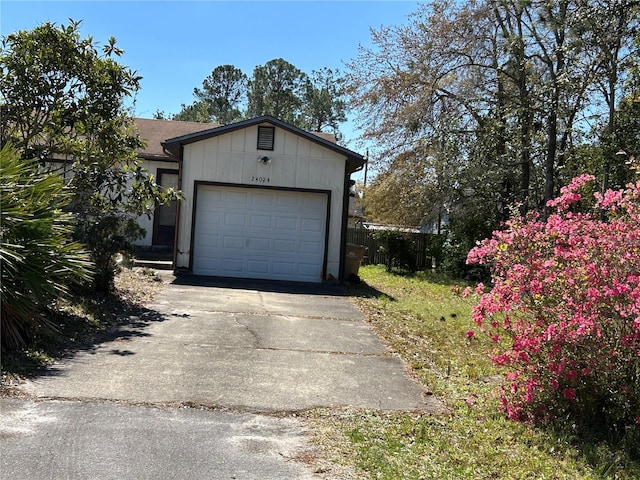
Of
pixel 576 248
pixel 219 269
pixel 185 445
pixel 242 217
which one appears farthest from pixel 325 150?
pixel 185 445

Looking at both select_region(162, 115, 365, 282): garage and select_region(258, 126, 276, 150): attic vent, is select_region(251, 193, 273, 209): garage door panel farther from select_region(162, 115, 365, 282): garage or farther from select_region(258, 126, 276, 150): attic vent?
select_region(258, 126, 276, 150): attic vent

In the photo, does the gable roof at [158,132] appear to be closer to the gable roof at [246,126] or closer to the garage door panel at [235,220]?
the gable roof at [246,126]

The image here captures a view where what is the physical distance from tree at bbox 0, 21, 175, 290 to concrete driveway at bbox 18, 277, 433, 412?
5.40 feet

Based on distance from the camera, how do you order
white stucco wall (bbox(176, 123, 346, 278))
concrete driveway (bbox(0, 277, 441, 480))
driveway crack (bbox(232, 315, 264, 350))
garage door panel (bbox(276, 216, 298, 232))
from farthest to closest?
garage door panel (bbox(276, 216, 298, 232)) < white stucco wall (bbox(176, 123, 346, 278)) < driveway crack (bbox(232, 315, 264, 350)) < concrete driveway (bbox(0, 277, 441, 480))

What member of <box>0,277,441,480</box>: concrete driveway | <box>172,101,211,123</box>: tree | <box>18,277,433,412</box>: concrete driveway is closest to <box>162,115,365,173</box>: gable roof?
<box>18,277,433,412</box>: concrete driveway

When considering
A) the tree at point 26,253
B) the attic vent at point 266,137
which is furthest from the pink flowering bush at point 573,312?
the attic vent at point 266,137

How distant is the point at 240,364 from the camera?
21.9 feet

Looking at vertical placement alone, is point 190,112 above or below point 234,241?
above

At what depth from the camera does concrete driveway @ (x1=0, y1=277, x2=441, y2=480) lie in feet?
13.1

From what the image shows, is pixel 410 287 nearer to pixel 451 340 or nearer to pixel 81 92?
pixel 451 340

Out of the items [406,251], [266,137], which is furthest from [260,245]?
[406,251]

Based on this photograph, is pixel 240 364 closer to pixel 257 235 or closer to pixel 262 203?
pixel 257 235

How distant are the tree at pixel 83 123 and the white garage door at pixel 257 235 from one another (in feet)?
14.6

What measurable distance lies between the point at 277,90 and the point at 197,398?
46.9m
